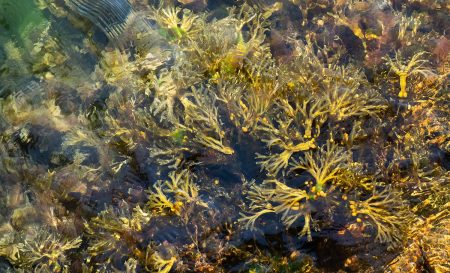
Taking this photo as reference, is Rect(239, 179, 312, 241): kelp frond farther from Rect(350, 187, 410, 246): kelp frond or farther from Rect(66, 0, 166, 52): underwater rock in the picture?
Rect(66, 0, 166, 52): underwater rock

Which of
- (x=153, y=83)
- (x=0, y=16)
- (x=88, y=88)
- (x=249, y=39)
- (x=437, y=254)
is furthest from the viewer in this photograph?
(x=0, y=16)

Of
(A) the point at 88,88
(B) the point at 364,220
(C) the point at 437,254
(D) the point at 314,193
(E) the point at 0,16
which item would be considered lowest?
(C) the point at 437,254

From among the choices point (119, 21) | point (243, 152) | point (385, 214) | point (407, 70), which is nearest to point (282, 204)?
point (243, 152)

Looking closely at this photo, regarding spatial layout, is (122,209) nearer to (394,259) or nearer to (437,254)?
(394,259)

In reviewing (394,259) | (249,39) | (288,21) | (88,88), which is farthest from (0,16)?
(394,259)

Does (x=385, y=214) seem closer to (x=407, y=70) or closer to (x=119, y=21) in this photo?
(x=407, y=70)

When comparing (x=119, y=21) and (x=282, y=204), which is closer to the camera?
(x=282, y=204)

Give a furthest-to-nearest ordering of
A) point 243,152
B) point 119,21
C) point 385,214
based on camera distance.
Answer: point 119,21 → point 243,152 → point 385,214

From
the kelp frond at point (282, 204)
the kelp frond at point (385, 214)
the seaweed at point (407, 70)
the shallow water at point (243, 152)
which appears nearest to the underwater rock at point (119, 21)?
the shallow water at point (243, 152)

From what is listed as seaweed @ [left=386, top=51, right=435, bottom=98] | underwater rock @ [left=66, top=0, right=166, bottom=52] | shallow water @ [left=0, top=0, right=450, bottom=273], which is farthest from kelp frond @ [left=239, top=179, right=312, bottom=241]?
underwater rock @ [left=66, top=0, right=166, bottom=52]
